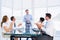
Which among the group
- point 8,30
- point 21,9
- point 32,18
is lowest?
point 8,30

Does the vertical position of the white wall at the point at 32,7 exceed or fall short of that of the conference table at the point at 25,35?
it exceeds it

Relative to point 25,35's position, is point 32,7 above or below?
above

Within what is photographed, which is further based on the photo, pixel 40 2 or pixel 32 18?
pixel 40 2

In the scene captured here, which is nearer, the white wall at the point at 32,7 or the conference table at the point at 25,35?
the conference table at the point at 25,35

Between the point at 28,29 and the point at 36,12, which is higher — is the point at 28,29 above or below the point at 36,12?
→ below

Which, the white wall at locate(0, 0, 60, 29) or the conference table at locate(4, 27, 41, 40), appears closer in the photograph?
the conference table at locate(4, 27, 41, 40)

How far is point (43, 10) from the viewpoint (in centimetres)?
506

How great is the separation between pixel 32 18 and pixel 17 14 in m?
0.75

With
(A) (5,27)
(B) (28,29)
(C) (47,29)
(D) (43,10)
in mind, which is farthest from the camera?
(D) (43,10)

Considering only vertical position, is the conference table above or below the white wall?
below

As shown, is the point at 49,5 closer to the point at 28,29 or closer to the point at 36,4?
the point at 36,4

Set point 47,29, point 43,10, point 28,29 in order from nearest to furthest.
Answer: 1. point 47,29
2. point 28,29
3. point 43,10

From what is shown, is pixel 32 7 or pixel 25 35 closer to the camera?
pixel 25 35

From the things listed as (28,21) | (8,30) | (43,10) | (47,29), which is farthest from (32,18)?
(47,29)
